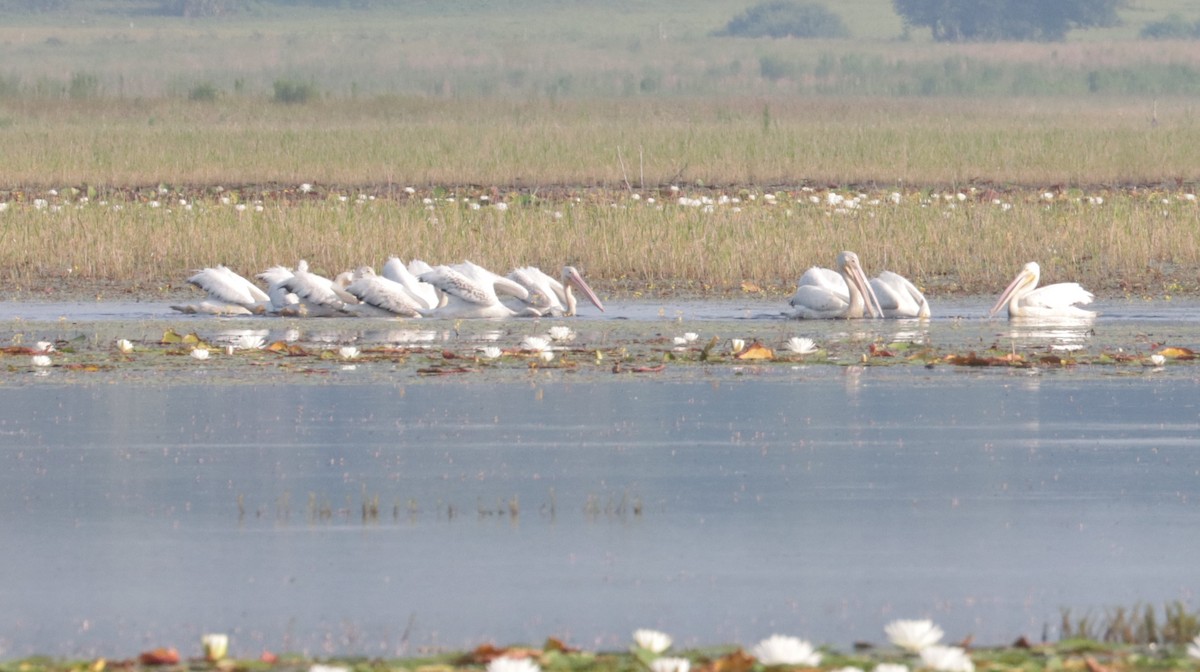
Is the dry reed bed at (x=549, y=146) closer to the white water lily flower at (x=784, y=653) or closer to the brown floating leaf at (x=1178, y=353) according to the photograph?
the brown floating leaf at (x=1178, y=353)

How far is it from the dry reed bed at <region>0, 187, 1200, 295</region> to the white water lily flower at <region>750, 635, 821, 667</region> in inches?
523

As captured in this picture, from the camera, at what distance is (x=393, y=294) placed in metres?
15.9

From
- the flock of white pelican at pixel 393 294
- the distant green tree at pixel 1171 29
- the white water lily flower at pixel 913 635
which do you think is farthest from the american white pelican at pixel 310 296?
the distant green tree at pixel 1171 29

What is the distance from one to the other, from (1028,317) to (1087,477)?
7291 mm

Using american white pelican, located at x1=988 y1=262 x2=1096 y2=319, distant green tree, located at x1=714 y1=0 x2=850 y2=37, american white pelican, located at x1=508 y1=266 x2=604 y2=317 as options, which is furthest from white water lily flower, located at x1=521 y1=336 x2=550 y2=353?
distant green tree, located at x1=714 y1=0 x2=850 y2=37

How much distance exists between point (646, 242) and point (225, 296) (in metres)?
4.66

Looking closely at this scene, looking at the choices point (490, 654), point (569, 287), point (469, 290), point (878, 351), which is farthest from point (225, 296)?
point (490, 654)

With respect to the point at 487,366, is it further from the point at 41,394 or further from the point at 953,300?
the point at 953,300

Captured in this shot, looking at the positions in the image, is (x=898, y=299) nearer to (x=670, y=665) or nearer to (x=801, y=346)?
(x=801, y=346)

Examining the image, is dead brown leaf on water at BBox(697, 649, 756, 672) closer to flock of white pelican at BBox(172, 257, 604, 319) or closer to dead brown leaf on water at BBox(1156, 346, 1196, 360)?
dead brown leaf on water at BBox(1156, 346, 1196, 360)

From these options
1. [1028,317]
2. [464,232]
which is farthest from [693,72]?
[1028,317]

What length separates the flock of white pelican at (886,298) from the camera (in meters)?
15.8

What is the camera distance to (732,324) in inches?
600

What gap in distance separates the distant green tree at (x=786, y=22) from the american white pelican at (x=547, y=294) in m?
80.9
